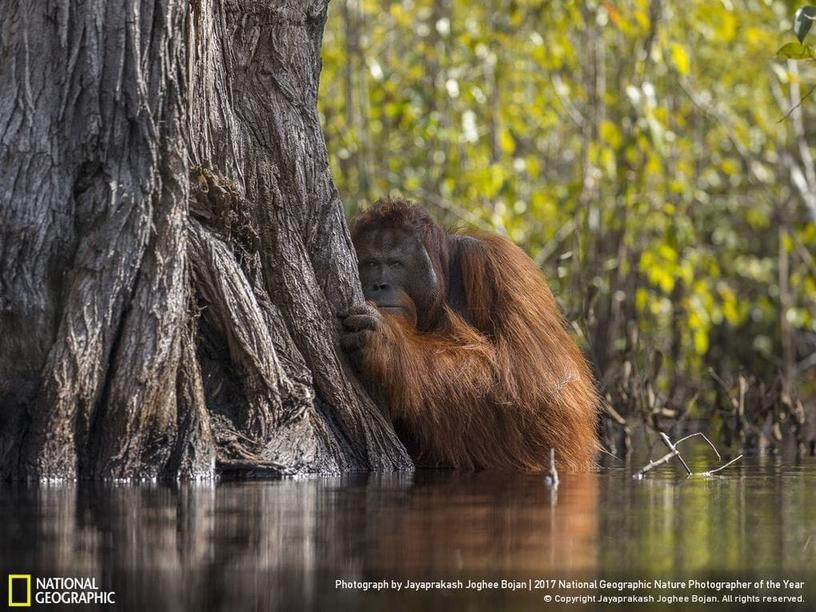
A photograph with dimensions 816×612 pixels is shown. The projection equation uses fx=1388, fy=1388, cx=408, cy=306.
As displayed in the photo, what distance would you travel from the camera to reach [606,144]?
11781mm

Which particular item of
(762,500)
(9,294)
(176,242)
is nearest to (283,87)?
(176,242)

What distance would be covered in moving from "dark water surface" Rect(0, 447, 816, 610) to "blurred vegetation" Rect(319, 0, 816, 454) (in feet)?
14.4

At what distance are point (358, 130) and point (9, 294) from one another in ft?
22.8

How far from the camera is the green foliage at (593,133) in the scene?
35.9 ft

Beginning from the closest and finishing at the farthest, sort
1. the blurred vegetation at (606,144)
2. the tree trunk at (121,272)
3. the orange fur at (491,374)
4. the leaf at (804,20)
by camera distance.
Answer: the tree trunk at (121,272), the leaf at (804,20), the orange fur at (491,374), the blurred vegetation at (606,144)

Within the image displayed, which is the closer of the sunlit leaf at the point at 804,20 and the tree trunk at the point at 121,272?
the tree trunk at the point at 121,272

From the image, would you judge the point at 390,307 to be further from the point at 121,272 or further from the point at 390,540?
the point at 390,540

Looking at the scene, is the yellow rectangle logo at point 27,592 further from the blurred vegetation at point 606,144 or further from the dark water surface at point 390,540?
the blurred vegetation at point 606,144

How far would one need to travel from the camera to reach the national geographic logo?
265cm

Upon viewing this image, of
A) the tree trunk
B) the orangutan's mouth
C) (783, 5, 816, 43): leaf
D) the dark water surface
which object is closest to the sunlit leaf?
(783, 5, 816, 43): leaf

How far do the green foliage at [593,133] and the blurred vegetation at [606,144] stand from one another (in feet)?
0.11

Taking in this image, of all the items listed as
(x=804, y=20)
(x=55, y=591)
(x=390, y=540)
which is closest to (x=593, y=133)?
(x=804, y=20)

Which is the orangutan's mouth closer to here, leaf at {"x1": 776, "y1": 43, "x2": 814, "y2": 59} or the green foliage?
leaf at {"x1": 776, "y1": 43, "x2": 814, "y2": 59}

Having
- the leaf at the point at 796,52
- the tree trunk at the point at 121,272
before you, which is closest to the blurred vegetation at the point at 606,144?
the leaf at the point at 796,52
